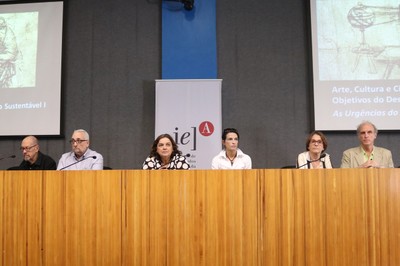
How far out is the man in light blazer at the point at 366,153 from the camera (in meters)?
3.59

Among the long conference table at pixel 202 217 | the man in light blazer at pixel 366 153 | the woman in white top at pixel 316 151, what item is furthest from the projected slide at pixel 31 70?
the man in light blazer at pixel 366 153

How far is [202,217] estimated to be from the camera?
2.46 m

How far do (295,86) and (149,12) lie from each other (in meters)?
1.70

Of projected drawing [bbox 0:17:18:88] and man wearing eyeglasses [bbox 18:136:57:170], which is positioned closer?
man wearing eyeglasses [bbox 18:136:57:170]

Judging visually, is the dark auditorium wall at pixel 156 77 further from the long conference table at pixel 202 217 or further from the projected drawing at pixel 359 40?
the long conference table at pixel 202 217

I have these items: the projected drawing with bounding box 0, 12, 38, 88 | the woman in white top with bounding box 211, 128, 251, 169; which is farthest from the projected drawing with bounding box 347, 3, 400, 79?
the projected drawing with bounding box 0, 12, 38, 88

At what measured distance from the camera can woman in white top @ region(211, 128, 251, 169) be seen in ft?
12.5

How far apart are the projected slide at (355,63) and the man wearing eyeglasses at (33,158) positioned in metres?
2.56

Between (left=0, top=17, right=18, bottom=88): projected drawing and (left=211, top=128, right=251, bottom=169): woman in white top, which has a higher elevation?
(left=0, top=17, right=18, bottom=88): projected drawing

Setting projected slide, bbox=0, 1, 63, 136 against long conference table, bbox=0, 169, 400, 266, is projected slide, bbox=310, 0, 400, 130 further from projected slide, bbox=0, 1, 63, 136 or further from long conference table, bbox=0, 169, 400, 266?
projected slide, bbox=0, 1, 63, 136

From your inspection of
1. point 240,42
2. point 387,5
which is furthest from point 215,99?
point 387,5

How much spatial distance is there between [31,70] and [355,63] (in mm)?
3309

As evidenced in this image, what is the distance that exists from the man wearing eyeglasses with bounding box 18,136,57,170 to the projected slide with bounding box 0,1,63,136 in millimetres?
882

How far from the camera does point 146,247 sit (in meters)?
2.47
